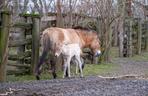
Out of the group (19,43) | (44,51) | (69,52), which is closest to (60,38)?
(69,52)

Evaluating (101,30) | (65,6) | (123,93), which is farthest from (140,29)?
(123,93)

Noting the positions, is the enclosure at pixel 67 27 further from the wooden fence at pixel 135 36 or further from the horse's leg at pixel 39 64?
the horse's leg at pixel 39 64

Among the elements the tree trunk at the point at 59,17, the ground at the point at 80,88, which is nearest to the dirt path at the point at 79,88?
the ground at the point at 80,88

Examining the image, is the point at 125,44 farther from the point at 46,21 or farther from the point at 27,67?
the point at 27,67

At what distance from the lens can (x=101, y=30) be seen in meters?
15.2

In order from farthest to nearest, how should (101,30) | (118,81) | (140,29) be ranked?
(140,29) < (101,30) < (118,81)

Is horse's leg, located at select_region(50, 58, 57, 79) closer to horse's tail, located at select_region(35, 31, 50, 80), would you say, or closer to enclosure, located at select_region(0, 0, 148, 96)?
enclosure, located at select_region(0, 0, 148, 96)

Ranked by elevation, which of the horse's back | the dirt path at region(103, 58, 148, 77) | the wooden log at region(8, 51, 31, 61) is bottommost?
the dirt path at region(103, 58, 148, 77)

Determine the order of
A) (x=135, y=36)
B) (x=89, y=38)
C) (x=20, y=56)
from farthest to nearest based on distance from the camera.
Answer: (x=135, y=36)
(x=89, y=38)
(x=20, y=56)

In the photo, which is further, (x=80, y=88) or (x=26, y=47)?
(x=26, y=47)

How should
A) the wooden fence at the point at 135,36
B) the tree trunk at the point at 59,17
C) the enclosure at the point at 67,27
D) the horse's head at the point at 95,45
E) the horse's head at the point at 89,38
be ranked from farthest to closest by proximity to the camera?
the wooden fence at the point at 135,36
the tree trunk at the point at 59,17
the horse's head at the point at 95,45
the horse's head at the point at 89,38
the enclosure at the point at 67,27

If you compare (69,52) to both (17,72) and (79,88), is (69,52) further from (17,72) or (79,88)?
(79,88)

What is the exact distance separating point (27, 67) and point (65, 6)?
11.4 feet

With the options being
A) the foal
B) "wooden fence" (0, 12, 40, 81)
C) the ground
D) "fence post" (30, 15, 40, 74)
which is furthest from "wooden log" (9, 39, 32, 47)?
the ground
